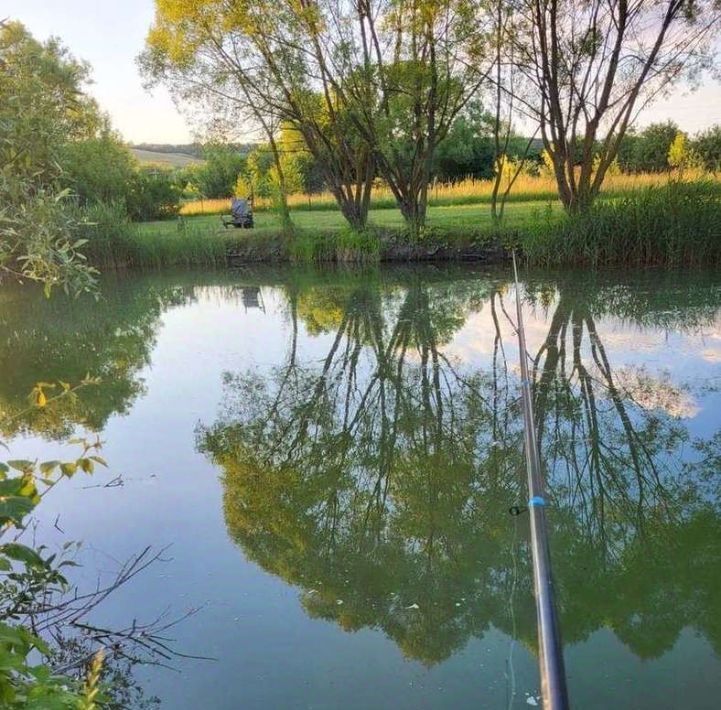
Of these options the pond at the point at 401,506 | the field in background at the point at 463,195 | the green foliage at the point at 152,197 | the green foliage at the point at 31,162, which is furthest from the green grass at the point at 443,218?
the green foliage at the point at 31,162

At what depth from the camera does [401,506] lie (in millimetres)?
3027

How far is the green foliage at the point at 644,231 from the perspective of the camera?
8.83m

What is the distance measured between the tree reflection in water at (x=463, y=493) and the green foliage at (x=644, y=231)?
4.06 m

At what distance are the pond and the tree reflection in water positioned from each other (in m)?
0.01

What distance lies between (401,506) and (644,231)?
7.46m

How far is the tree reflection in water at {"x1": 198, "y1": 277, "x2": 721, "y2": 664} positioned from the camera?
2.26 m

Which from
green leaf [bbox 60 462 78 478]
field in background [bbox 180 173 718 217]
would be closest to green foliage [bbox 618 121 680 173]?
field in background [bbox 180 173 718 217]

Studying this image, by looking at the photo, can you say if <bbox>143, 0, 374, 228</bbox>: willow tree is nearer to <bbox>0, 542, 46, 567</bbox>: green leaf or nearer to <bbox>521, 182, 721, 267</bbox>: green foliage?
<bbox>521, 182, 721, 267</bbox>: green foliage

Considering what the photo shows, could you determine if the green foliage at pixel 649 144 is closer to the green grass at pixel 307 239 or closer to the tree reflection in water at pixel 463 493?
the green grass at pixel 307 239

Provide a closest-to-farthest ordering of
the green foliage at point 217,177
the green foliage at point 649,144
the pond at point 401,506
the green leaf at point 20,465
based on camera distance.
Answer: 1. the green leaf at point 20,465
2. the pond at point 401,506
3. the green foliage at point 649,144
4. the green foliage at point 217,177

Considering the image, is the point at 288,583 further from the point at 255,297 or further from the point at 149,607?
the point at 255,297

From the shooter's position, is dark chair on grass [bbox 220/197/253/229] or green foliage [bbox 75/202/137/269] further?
dark chair on grass [bbox 220/197/253/229]

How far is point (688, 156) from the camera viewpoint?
649 inches

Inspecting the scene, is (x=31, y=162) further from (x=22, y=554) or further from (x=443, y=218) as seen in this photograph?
(x=443, y=218)
